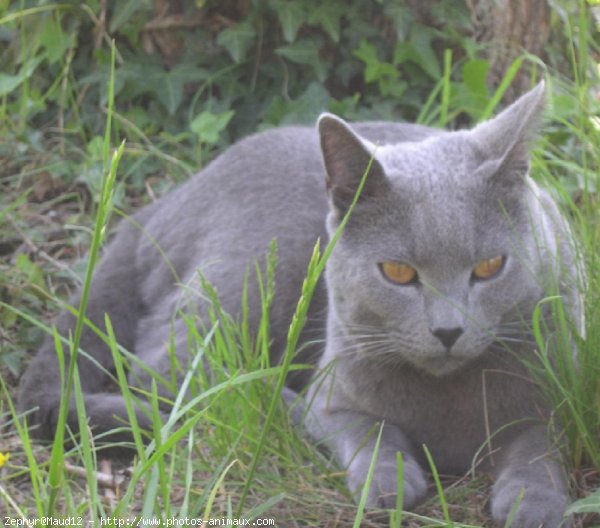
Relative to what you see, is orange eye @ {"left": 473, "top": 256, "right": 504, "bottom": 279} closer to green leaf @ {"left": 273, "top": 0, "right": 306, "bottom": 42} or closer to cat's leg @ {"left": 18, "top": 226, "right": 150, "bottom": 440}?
cat's leg @ {"left": 18, "top": 226, "right": 150, "bottom": 440}

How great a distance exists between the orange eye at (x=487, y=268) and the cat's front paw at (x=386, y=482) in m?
0.39

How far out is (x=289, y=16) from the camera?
343 cm

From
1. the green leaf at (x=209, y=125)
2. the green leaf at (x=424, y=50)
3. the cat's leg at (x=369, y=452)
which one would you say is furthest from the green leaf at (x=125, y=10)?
the cat's leg at (x=369, y=452)

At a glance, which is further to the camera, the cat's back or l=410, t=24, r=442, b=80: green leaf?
l=410, t=24, r=442, b=80: green leaf

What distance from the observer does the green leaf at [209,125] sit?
3.44 meters

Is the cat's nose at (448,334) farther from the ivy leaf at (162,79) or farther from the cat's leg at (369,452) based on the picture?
the ivy leaf at (162,79)

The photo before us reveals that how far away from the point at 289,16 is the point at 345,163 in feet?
4.66

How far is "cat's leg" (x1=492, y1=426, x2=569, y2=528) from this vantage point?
1860mm

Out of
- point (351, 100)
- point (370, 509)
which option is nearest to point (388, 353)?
point (370, 509)

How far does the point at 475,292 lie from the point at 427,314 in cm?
11

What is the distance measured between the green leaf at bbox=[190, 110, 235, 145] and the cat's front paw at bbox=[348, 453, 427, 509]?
158 cm

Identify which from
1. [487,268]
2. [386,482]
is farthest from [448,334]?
[386,482]

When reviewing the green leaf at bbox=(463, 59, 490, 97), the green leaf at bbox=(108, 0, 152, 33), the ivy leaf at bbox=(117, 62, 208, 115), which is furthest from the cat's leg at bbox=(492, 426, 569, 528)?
the green leaf at bbox=(108, 0, 152, 33)

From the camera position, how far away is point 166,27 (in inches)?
141
